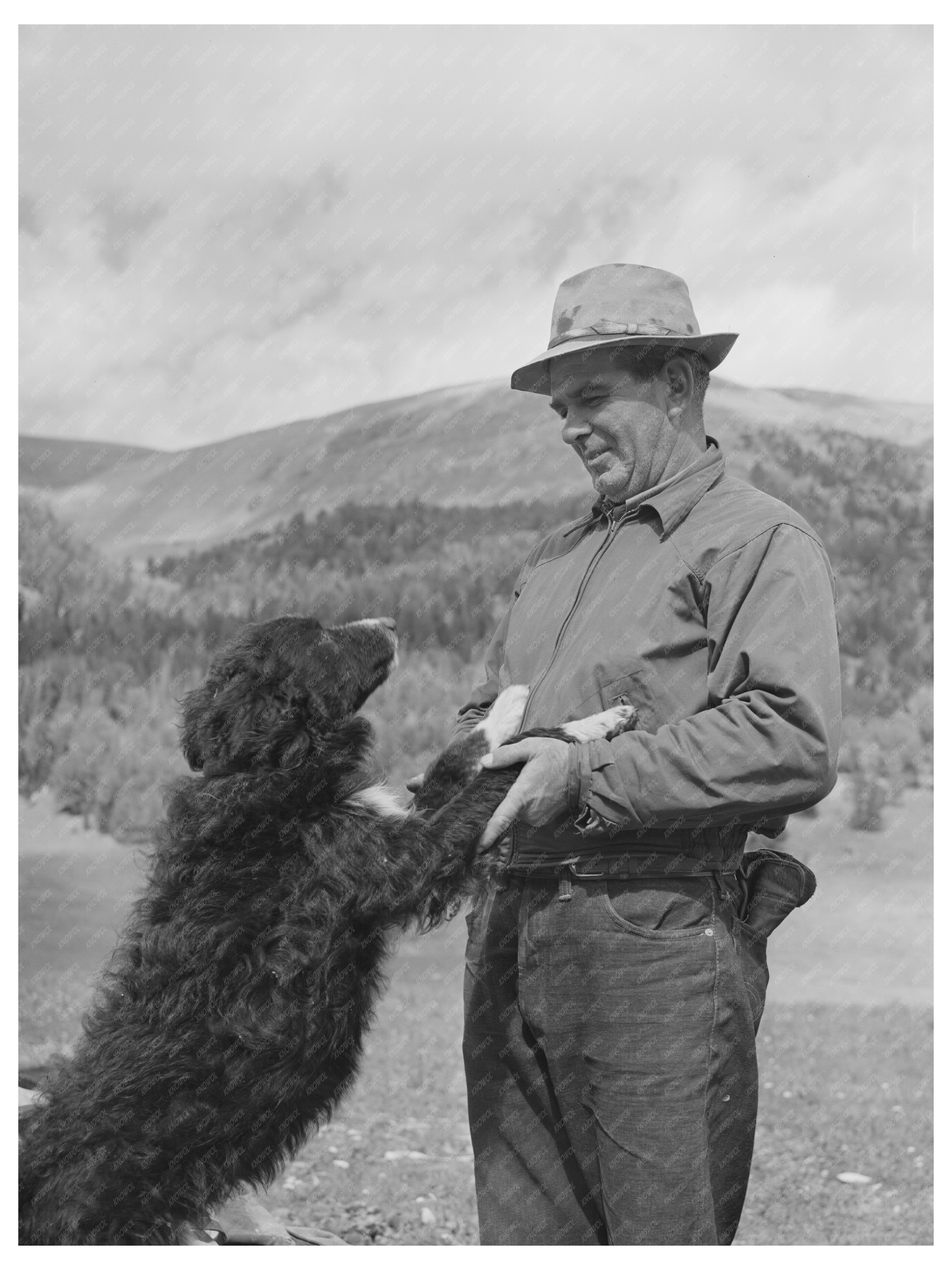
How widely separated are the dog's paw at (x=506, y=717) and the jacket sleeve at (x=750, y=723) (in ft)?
1.48

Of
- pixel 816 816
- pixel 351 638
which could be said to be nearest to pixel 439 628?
pixel 816 816

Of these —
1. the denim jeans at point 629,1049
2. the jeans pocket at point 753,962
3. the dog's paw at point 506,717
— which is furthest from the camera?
the dog's paw at point 506,717

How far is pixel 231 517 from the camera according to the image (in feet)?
37.1

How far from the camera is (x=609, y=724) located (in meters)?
2.71

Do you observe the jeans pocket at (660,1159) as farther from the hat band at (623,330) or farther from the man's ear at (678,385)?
the hat band at (623,330)

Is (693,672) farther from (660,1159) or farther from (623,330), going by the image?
(660,1159)

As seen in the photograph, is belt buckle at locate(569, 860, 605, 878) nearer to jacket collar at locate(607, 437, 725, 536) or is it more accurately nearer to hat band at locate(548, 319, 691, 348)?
jacket collar at locate(607, 437, 725, 536)

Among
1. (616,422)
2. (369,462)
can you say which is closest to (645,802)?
(616,422)

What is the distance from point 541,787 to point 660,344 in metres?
1.18

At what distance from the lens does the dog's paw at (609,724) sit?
2709 mm

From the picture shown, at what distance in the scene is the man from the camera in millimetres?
2504

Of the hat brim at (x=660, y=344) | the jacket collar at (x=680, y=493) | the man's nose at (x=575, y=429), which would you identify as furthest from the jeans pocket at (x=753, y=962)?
the hat brim at (x=660, y=344)

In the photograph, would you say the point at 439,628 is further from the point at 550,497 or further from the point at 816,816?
the point at 816,816

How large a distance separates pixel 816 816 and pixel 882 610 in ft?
8.03
